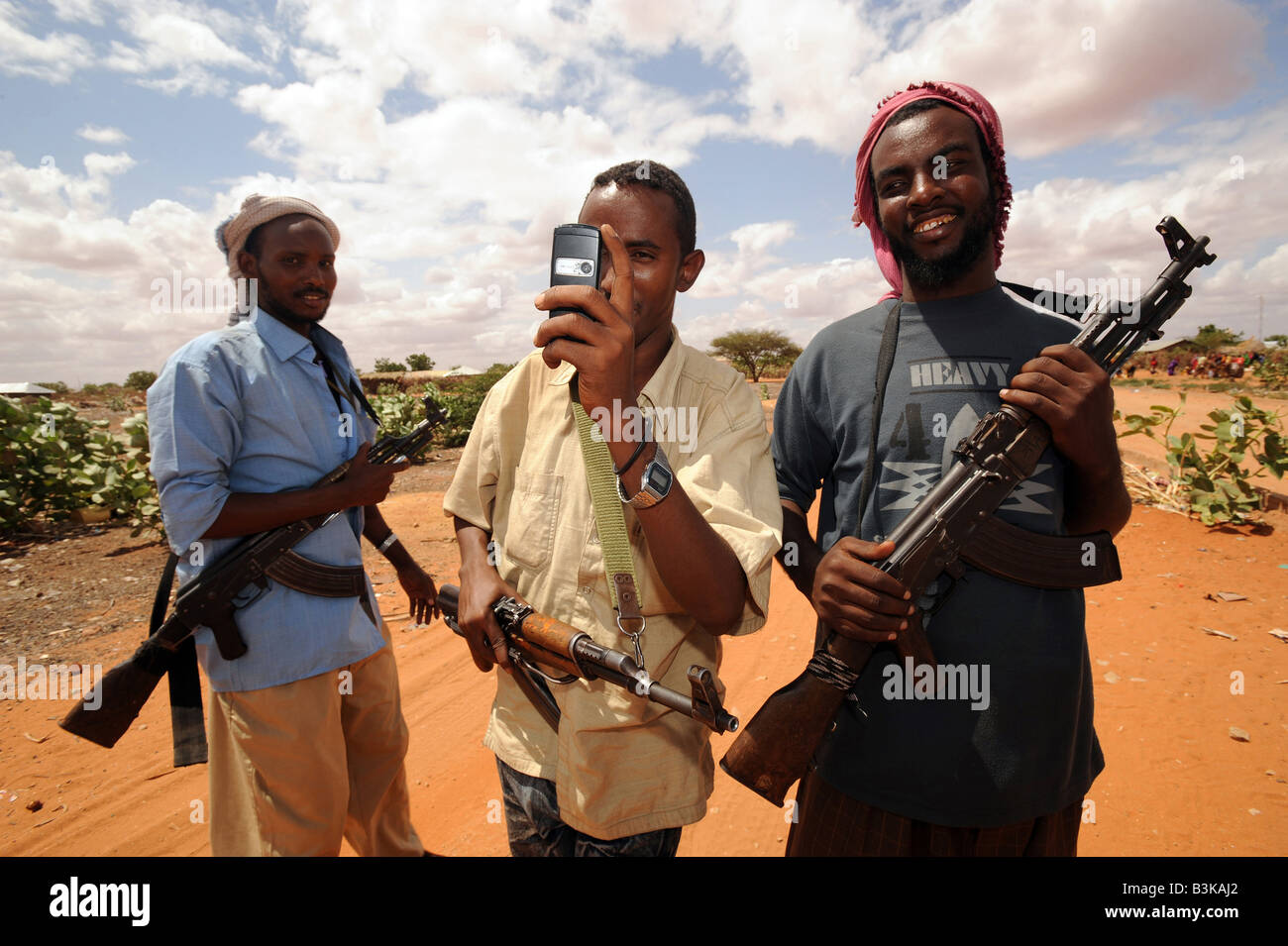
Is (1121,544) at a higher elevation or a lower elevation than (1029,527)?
lower

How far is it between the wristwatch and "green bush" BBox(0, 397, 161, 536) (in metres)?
8.94

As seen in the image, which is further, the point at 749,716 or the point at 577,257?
the point at 749,716

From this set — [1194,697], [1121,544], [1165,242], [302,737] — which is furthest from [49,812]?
[1121,544]

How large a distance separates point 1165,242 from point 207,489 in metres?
3.40

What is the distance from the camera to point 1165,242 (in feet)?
6.95

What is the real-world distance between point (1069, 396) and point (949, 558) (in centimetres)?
54

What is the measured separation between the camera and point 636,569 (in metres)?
1.65

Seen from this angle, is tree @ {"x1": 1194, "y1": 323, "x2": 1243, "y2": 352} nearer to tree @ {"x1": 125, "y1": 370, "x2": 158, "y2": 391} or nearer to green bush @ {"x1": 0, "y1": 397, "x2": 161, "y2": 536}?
green bush @ {"x1": 0, "y1": 397, "x2": 161, "y2": 536}

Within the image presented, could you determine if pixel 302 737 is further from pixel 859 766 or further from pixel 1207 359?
pixel 1207 359

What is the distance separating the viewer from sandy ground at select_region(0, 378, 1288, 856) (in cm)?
338

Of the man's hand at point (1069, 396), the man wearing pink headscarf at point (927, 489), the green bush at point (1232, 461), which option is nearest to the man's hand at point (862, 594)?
the man wearing pink headscarf at point (927, 489)

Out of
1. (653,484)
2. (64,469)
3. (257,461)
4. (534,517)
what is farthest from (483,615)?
(64,469)

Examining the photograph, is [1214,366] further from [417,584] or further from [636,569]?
[636,569]

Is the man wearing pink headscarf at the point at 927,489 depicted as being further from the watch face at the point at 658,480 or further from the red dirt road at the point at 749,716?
the red dirt road at the point at 749,716
